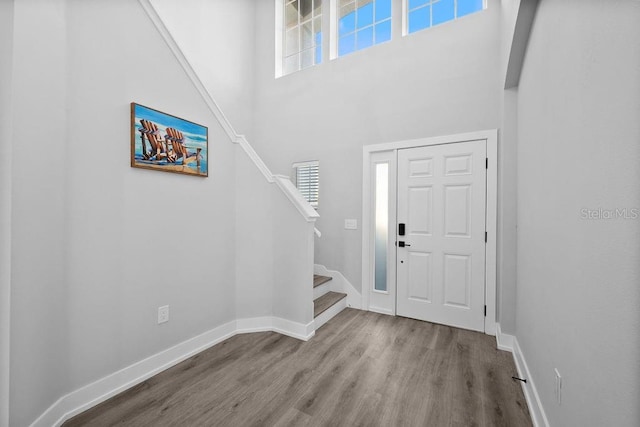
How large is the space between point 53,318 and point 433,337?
306 cm

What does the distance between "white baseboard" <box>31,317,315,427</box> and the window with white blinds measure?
1.76 metres

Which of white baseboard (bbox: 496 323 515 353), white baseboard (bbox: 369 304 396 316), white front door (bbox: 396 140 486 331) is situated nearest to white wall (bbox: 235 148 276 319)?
white baseboard (bbox: 369 304 396 316)

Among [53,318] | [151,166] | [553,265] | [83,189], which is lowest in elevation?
[53,318]

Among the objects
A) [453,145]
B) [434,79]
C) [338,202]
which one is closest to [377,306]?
[338,202]

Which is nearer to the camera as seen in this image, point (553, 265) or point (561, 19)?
point (561, 19)

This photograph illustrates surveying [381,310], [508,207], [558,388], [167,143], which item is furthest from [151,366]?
[508,207]

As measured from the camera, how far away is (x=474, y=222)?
111 inches

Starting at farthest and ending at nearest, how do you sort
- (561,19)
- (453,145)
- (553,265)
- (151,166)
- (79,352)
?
(453,145)
(151,166)
(79,352)
(553,265)
(561,19)

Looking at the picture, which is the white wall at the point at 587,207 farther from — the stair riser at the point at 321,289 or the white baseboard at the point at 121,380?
the white baseboard at the point at 121,380

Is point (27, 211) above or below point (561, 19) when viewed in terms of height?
below

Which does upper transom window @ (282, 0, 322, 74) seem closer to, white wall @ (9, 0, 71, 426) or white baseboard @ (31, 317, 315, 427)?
white wall @ (9, 0, 71, 426)

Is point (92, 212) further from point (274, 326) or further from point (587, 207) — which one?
point (587, 207)

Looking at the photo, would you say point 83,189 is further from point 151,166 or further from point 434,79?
point 434,79

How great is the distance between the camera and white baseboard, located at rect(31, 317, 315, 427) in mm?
1587
